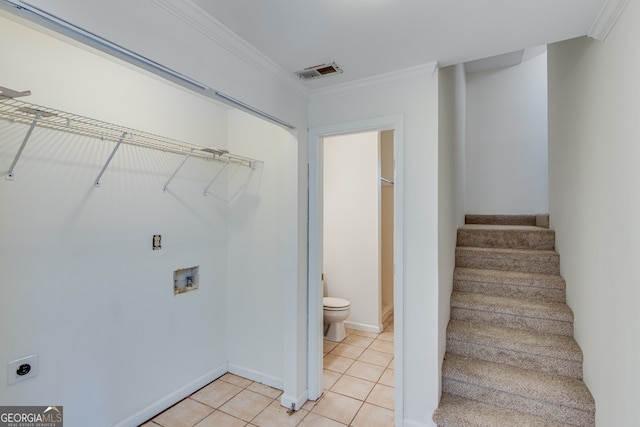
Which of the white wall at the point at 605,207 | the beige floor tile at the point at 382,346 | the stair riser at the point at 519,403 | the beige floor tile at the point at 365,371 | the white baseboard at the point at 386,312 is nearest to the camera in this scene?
the white wall at the point at 605,207

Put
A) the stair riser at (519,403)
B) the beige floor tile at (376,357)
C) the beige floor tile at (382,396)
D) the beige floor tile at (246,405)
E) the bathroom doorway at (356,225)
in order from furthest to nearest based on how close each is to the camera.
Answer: the bathroom doorway at (356,225) < the beige floor tile at (376,357) < the beige floor tile at (382,396) < the beige floor tile at (246,405) < the stair riser at (519,403)

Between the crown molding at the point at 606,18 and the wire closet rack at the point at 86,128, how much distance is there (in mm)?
2196

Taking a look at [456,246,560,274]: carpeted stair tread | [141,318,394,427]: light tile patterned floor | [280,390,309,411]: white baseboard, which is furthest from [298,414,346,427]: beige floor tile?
[456,246,560,274]: carpeted stair tread

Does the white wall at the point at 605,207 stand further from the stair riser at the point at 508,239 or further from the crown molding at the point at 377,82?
the crown molding at the point at 377,82

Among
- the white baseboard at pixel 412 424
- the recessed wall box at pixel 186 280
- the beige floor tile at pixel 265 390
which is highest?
the recessed wall box at pixel 186 280

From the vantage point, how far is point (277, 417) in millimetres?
2158

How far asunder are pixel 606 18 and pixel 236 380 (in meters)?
3.32

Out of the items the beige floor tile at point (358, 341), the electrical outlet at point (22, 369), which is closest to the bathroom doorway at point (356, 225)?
the beige floor tile at point (358, 341)

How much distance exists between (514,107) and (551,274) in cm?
249

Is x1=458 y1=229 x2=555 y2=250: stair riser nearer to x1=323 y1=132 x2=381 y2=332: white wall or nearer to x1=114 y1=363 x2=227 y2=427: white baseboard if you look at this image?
x1=323 y1=132 x2=381 y2=332: white wall

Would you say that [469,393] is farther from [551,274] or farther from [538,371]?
[551,274]

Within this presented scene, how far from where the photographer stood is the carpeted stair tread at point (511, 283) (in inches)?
98.4

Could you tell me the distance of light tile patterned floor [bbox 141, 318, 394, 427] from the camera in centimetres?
211

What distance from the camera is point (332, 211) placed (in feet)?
12.6
